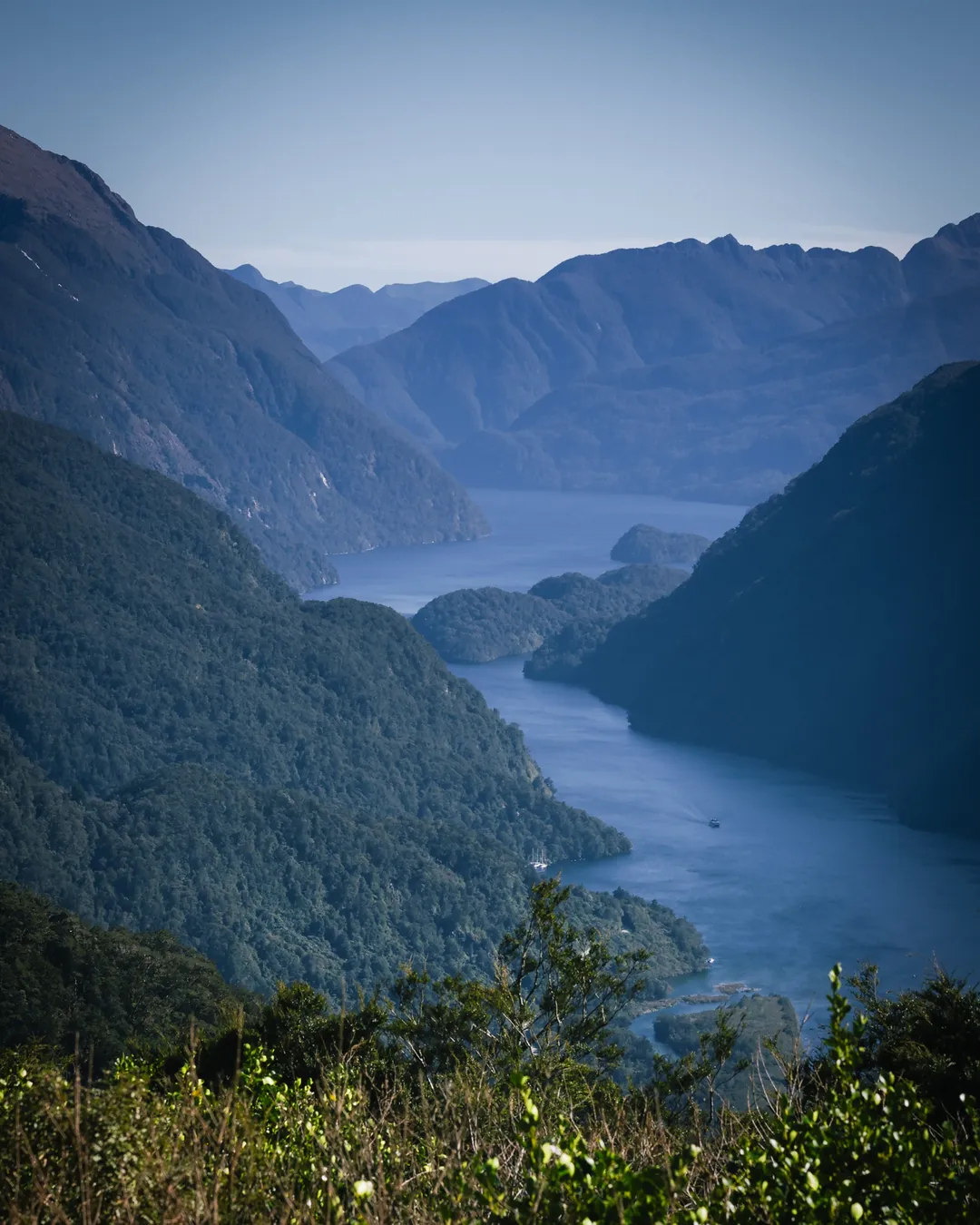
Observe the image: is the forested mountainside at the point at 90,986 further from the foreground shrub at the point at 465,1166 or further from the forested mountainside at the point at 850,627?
the forested mountainside at the point at 850,627

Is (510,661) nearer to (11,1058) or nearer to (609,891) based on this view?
(609,891)

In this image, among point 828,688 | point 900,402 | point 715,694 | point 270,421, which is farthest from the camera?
point 270,421

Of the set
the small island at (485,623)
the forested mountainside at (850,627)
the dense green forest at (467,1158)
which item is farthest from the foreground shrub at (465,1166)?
the small island at (485,623)

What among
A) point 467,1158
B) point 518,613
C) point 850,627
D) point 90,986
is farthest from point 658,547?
point 467,1158

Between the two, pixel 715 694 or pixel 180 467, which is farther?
pixel 180 467

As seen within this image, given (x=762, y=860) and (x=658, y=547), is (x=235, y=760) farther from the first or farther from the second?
(x=658, y=547)

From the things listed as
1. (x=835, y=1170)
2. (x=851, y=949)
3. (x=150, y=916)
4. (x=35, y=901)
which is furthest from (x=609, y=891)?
(x=835, y=1170)
